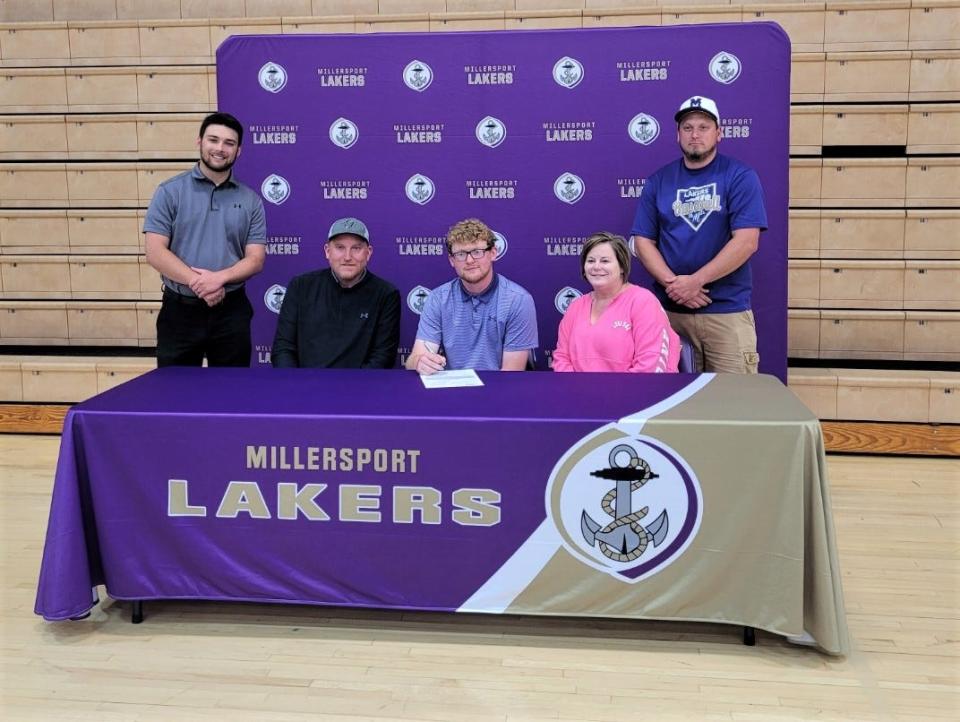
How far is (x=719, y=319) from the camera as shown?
11.8ft

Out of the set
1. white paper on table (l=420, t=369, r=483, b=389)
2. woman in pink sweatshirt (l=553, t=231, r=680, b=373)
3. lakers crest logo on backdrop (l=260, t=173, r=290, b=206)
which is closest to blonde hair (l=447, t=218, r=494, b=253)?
woman in pink sweatshirt (l=553, t=231, r=680, b=373)

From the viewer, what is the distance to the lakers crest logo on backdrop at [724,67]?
13.0 feet

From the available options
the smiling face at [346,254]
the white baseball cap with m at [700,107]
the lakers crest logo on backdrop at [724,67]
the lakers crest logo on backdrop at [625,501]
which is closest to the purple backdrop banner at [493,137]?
the lakers crest logo on backdrop at [724,67]

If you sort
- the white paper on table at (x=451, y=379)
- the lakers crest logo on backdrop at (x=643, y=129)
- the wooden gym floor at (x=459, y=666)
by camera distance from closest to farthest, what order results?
the wooden gym floor at (x=459, y=666) → the white paper on table at (x=451, y=379) → the lakers crest logo on backdrop at (x=643, y=129)

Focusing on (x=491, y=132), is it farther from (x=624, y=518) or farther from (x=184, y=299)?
(x=624, y=518)

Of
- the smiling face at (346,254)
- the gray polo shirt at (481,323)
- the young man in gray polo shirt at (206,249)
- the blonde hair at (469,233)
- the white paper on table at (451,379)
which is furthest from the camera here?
the young man in gray polo shirt at (206,249)

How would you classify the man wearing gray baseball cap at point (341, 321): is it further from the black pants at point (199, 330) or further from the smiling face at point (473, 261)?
the smiling face at point (473, 261)

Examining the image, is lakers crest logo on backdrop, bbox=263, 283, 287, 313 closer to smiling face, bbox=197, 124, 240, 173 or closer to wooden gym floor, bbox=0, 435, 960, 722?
smiling face, bbox=197, 124, 240, 173

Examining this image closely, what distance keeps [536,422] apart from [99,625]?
128cm

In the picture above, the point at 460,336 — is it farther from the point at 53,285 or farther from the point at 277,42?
the point at 53,285

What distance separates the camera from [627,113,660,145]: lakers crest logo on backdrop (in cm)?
407

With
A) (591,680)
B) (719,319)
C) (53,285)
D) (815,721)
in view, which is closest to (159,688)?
(591,680)

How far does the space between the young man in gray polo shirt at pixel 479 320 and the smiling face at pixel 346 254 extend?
0.30 metres

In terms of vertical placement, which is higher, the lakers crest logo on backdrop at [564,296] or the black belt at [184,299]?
the black belt at [184,299]
